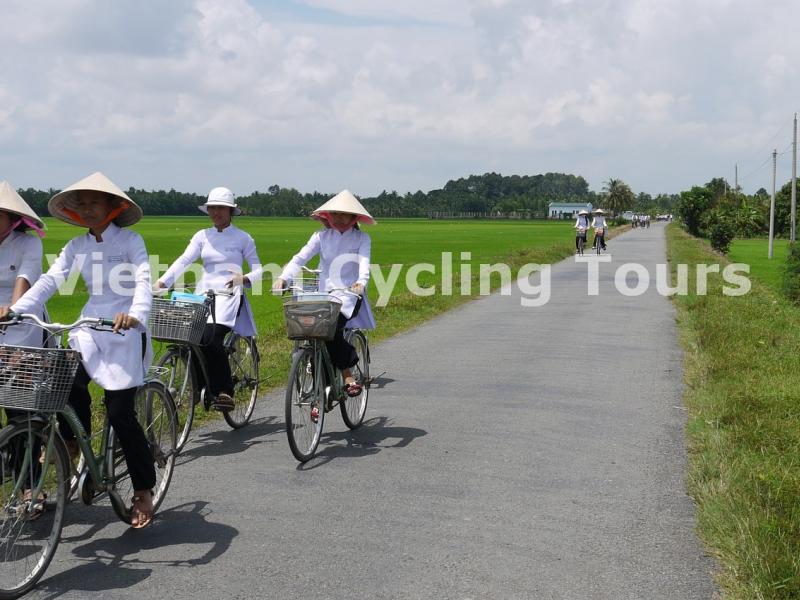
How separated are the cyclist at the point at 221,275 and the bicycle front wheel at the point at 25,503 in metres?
2.33

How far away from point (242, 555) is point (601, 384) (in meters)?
5.36

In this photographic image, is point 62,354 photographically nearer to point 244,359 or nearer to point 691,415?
point 244,359

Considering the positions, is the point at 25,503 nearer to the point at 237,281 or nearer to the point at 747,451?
the point at 237,281

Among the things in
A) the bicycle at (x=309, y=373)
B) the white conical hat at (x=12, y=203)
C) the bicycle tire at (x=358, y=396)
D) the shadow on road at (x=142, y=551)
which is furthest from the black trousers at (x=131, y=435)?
the bicycle tire at (x=358, y=396)

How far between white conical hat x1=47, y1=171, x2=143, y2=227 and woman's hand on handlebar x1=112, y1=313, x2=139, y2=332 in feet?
2.21

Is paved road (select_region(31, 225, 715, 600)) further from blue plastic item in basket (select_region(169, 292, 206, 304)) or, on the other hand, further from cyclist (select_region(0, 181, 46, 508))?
cyclist (select_region(0, 181, 46, 508))

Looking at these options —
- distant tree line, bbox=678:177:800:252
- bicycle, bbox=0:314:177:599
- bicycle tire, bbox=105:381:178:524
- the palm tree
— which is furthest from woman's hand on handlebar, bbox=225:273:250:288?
the palm tree

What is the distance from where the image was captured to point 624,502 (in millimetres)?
5141

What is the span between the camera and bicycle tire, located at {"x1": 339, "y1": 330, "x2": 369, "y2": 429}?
22.6ft

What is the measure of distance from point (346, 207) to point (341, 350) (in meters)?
1.13

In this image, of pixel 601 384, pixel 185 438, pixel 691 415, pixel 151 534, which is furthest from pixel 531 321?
pixel 151 534

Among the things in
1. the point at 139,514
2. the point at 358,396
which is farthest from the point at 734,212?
the point at 139,514

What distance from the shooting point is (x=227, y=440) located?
261 inches

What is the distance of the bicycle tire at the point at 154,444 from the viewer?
4531 mm
